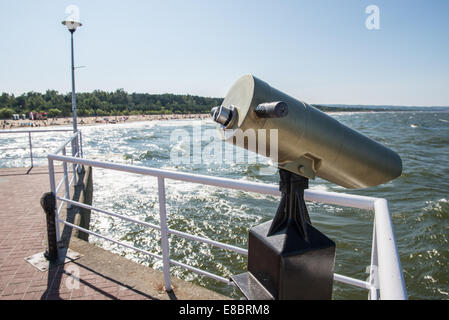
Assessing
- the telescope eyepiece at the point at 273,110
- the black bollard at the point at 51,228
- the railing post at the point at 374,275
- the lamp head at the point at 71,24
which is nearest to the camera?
the telescope eyepiece at the point at 273,110

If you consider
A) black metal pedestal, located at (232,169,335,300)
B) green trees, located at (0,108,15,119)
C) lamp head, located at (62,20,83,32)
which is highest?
green trees, located at (0,108,15,119)

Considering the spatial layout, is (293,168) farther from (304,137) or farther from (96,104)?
(96,104)

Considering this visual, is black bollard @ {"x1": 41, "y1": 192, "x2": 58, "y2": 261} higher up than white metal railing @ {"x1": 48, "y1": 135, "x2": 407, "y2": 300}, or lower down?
lower down

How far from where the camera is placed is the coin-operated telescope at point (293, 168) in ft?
3.60

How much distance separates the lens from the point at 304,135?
1162mm

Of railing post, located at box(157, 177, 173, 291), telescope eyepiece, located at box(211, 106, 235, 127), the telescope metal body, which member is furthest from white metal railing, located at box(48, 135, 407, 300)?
telescope eyepiece, located at box(211, 106, 235, 127)

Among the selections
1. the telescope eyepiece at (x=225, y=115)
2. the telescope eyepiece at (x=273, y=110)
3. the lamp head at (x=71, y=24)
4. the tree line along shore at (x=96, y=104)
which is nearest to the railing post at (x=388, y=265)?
the telescope eyepiece at (x=273, y=110)

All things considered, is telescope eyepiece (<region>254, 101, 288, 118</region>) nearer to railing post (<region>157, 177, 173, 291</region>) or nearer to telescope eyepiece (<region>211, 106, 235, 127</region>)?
telescope eyepiece (<region>211, 106, 235, 127</region>)

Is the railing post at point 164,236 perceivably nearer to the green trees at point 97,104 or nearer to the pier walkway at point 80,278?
the pier walkway at point 80,278

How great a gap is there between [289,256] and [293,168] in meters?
0.34

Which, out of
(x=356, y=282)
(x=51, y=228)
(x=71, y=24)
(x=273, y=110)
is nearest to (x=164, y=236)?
(x=51, y=228)

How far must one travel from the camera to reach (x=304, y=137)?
1.16 m

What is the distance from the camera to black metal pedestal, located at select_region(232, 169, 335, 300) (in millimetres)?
1116

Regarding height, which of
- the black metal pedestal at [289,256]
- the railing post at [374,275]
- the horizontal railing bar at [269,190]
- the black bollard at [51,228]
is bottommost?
the black bollard at [51,228]
